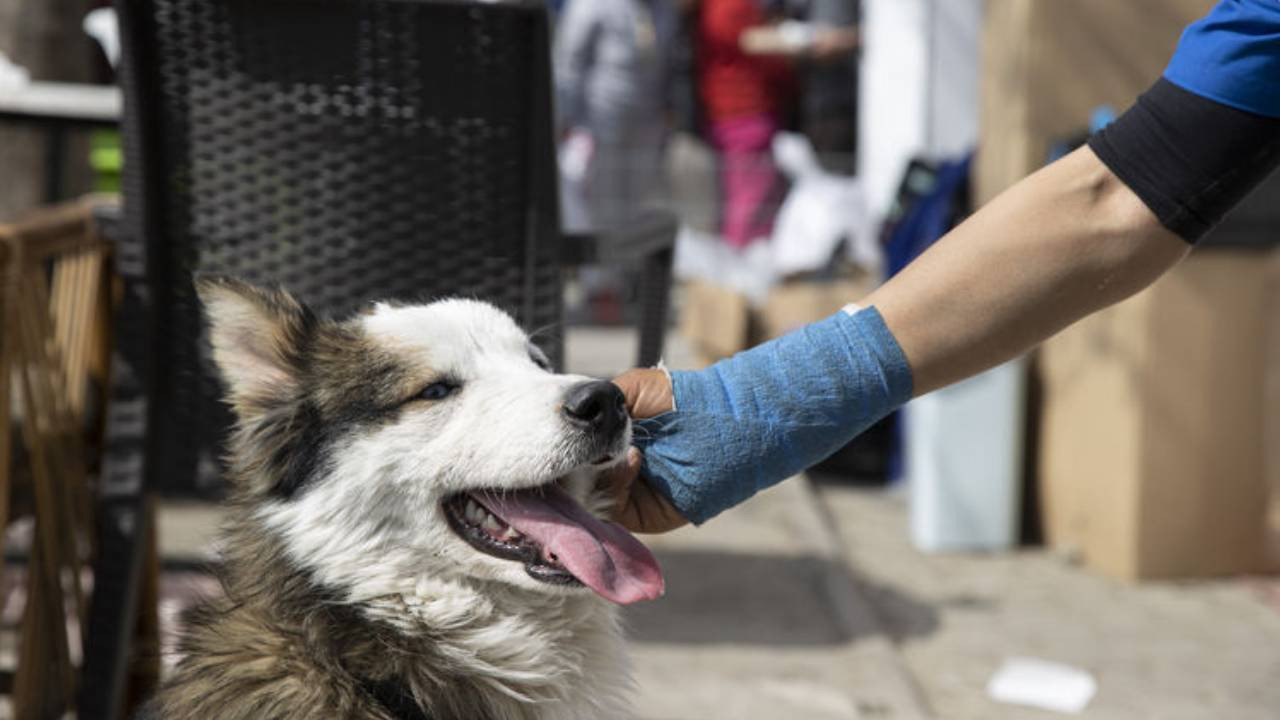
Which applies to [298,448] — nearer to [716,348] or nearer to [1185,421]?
[1185,421]

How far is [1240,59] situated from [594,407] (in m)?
1.09

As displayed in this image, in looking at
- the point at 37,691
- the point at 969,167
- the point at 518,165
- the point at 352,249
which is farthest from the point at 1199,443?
the point at 37,691

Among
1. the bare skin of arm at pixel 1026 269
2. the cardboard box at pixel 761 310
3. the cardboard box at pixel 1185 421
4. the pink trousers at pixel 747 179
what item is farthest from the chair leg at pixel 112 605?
the pink trousers at pixel 747 179

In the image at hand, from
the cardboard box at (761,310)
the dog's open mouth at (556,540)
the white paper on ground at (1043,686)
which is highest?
the dog's open mouth at (556,540)

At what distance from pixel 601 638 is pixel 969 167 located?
3697mm

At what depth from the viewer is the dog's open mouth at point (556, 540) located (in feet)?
6.77

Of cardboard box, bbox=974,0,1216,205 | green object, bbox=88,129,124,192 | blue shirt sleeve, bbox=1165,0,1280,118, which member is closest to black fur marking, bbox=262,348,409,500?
blue shirt sleeve, bbox=1165,0,1280,118

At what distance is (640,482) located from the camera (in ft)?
7.22

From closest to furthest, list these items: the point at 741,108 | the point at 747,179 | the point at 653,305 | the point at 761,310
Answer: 1. the point at 653,305
2. the point at 761,310
3. the point at 747,179
4. the point at 741,108

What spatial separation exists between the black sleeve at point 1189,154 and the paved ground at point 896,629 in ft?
6.33

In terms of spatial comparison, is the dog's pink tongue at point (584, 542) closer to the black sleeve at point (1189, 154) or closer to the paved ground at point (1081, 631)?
the black sleeve at point (1189, 154)

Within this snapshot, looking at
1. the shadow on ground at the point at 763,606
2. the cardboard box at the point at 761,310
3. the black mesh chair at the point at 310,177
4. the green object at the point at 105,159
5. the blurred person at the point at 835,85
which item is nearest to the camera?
the black mesh chair at the point at 310,177

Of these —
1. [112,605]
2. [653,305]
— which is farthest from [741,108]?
[112,605]

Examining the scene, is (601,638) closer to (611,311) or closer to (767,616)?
(767,616)
